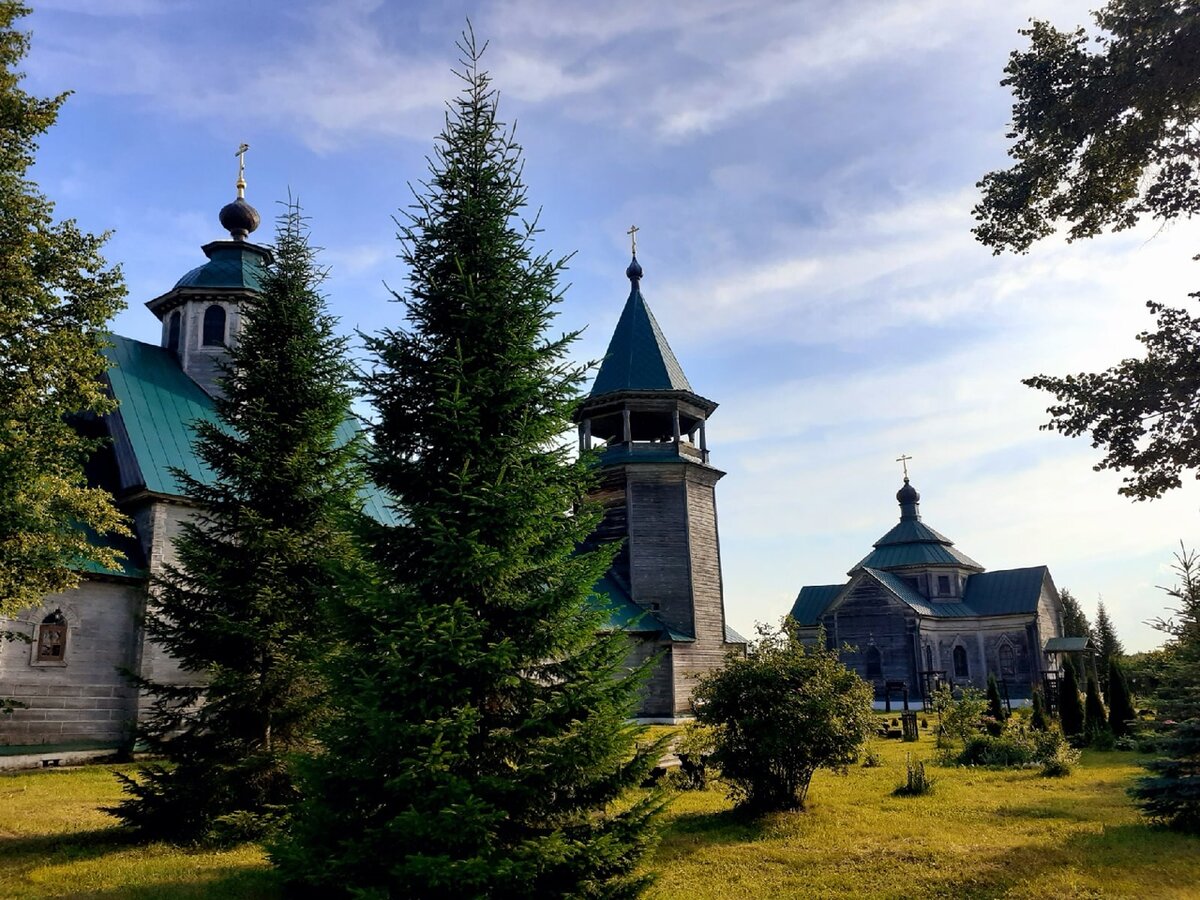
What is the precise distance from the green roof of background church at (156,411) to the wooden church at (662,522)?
10517 millimetres

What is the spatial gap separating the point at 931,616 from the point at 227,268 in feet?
136

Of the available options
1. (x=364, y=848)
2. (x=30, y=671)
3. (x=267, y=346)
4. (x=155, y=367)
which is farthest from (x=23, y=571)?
(x=155, y=367)

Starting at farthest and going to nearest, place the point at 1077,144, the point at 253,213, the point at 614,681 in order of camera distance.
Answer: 1. the point at 253,213
2. the point at 1077,144
3. the point at 614,681

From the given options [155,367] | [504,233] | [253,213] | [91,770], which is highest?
[253,213]

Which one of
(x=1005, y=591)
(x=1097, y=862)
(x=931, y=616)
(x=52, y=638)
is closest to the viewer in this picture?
(x=1097, y=862)

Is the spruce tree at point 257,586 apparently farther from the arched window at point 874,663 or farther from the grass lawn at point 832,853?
the arched window at point 874,663

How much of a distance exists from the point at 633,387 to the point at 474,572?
25821mm

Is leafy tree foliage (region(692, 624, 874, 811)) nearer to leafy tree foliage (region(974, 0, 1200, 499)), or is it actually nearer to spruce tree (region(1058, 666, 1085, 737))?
leafy tree foliage (region(974, 0, 1200, 499))

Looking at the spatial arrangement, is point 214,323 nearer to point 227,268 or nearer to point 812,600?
point 227,268

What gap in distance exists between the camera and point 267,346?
45.3 feet

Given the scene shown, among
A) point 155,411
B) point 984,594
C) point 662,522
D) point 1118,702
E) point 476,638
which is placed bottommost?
point 1118,702

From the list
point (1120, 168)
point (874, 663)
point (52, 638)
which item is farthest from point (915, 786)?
point (874, 663)

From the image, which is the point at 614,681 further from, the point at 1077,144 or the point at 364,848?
the point at 1077,144

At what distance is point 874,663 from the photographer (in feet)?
152
